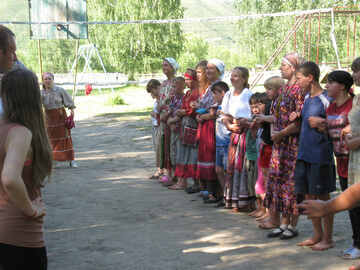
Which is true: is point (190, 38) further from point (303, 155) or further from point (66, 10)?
point (303, 155)

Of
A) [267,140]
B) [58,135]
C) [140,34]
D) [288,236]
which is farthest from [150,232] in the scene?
[140,34]

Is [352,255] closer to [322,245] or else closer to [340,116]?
[322,245]

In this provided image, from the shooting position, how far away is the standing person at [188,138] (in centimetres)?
695

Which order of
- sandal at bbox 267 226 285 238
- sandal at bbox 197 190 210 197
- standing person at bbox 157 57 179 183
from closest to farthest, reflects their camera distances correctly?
sandal at bbox 267 226 285 238, sandal at bbox 197 190 210 197, standing person at bbox 157 57 179 183

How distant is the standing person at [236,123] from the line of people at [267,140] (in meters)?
0.01

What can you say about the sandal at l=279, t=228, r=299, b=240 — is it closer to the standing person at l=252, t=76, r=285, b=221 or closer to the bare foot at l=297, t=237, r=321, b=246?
the bare foot at l=297, t=237, r=321, b=246

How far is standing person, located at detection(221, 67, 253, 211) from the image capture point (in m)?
5.75

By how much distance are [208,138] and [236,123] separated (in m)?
0.82

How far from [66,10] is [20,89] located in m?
20.4

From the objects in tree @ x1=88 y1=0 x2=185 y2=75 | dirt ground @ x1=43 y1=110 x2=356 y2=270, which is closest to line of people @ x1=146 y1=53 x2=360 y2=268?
dirt ground @ x1=43 y1=110 x2=356 y2=270

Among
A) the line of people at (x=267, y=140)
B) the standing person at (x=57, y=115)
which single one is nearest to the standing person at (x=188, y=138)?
the line of people at (x=267, y=140)

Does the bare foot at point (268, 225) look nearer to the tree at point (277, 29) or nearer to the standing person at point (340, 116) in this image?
the standing person at point (340, 116)

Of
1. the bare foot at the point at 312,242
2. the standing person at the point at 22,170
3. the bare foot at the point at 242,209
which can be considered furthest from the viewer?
the bare foot at the point at 242,209

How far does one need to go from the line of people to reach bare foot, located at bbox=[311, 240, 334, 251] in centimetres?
1
